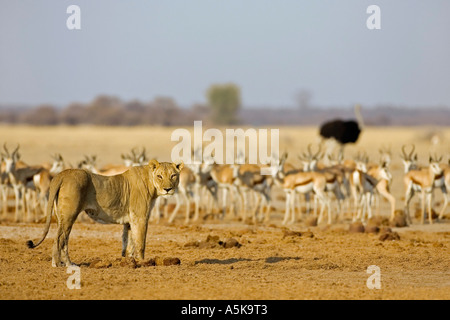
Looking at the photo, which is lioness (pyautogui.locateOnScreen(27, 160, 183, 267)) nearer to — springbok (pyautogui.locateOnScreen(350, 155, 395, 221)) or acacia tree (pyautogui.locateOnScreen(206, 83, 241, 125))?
springbok (pyautogui.locateOnScreen(350, 155, 395, 221))

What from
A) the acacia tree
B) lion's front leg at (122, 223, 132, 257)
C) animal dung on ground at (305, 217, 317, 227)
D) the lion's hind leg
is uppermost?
the acacia tree

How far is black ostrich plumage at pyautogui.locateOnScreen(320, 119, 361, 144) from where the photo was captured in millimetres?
44125

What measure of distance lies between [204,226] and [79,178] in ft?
29.2

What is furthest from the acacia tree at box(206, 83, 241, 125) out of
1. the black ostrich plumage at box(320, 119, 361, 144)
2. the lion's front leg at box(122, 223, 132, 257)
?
the lion's front leg at box(122, 223, 132, 257)

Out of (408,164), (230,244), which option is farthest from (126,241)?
(408,164)

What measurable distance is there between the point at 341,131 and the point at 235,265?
30567mm

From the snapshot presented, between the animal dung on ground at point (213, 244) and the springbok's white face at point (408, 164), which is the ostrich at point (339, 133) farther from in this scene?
the animal dung on ground at point (213, 244)

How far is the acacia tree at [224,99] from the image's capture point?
129 metres

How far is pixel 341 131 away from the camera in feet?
145

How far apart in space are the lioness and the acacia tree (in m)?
114

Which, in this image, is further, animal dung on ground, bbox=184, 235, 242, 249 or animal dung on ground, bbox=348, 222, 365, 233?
animal dung on ground, bbox=348, 222, 365, 233

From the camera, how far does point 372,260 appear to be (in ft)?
50.7
